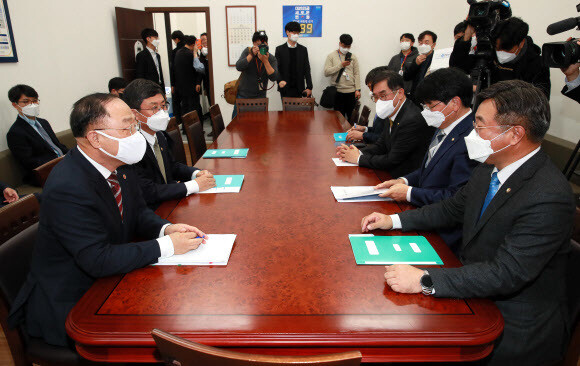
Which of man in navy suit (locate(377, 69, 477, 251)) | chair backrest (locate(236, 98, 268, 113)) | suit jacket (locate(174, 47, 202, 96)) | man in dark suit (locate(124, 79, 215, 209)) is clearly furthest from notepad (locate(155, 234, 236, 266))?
suit jacket (locate(174, 47, 202, 96))

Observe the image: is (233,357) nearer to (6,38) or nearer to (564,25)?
(564,25)

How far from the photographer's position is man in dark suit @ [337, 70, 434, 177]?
2.29m

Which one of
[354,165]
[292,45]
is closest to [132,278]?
[354,165]

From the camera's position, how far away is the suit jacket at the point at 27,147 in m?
2.94

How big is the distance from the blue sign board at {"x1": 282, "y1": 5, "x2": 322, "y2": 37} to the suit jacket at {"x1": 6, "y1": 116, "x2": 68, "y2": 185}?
4.04 m

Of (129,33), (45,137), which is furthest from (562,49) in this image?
(129,33)

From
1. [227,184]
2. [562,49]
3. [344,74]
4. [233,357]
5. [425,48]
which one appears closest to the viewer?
[233,357]

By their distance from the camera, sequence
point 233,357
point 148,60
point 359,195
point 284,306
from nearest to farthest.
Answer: point 233,357
point 284,306
point 359,195
point 148,60

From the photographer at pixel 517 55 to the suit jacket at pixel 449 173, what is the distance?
3.70 feet

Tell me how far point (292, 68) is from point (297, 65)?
9cm

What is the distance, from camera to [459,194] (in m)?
1.47

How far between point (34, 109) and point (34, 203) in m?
1.99

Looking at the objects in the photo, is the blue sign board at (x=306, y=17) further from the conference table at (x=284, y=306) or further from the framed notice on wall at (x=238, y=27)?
the conference table at (x=284, y=306)

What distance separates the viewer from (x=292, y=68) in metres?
5.45
